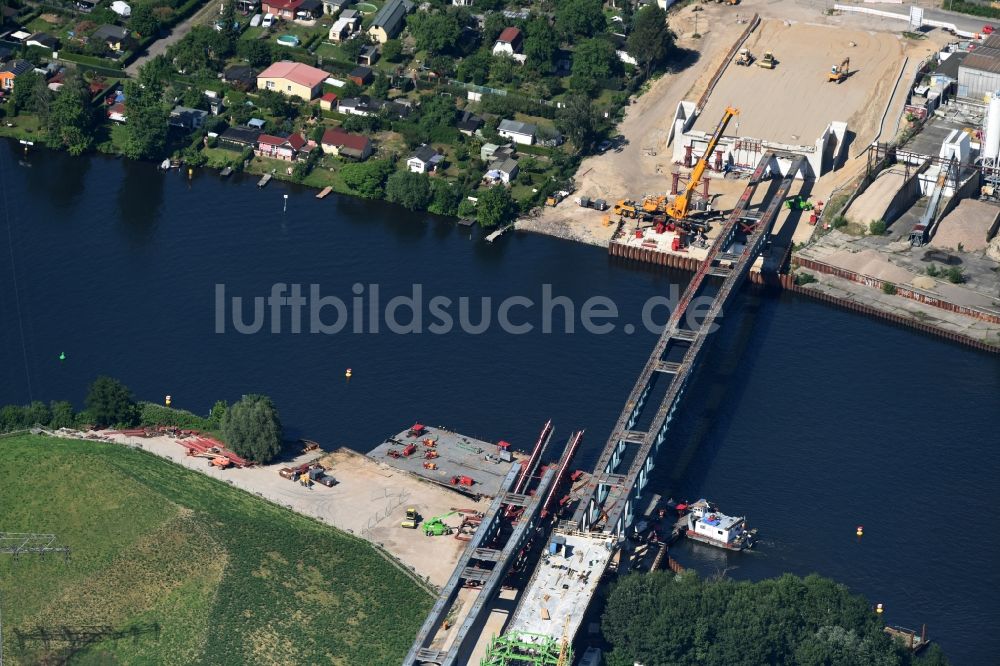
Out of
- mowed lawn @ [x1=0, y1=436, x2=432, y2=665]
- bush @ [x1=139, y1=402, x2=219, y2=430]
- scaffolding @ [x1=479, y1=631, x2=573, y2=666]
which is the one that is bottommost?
mowed lawn @ [x1=0, y1=436, x2=432, y2=665]

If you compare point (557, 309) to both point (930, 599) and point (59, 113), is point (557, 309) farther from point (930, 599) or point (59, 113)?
point (59, 113)

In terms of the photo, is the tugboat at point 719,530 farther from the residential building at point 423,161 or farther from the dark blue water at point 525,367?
the residential building at point 423,161

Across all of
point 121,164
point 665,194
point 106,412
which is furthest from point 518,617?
point 121,164

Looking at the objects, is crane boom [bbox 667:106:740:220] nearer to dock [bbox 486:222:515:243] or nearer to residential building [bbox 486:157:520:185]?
dock [bbox 486:222:515:243]

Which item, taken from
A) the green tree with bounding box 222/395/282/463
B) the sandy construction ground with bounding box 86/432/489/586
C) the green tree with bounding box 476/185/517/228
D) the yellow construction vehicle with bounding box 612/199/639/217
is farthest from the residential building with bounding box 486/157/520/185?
the green tree with bounding box 222/395/282/463

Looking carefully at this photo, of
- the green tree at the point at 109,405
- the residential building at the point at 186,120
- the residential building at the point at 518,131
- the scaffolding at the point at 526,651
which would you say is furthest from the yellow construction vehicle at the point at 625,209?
the scaffolding at the point at 526,651
